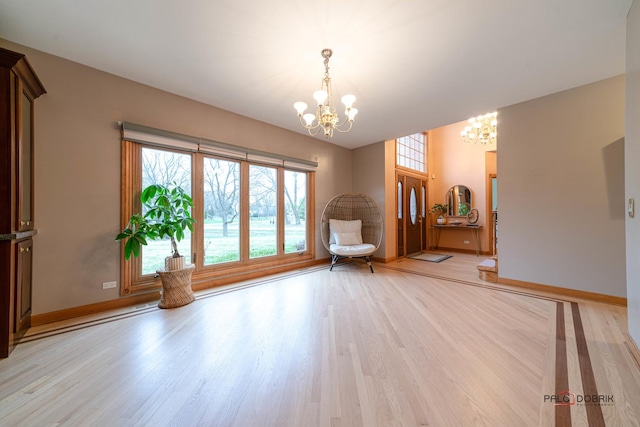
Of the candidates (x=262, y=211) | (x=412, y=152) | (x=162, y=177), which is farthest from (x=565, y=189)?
(x=162, y=177)

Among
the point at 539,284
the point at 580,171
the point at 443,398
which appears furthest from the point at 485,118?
the point at 443,398

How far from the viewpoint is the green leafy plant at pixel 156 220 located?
8.02 ft

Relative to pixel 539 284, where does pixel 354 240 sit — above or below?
above

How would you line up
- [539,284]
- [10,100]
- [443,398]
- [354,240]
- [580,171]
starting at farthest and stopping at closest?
1. [354,240]
2. [539,284]
3. [580,171]
4. [10,100]
5. [443,398]

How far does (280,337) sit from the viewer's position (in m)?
1.99

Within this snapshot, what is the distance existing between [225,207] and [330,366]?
2.72 m

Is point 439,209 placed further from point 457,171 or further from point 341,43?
point 341,43

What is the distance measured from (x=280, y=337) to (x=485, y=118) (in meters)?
5.65

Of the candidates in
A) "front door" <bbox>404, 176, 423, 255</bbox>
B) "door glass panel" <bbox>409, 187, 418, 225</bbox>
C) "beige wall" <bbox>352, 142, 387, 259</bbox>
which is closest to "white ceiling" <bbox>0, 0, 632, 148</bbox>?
"beige wall" <bbox>352, 142, 387, 259</bbox>

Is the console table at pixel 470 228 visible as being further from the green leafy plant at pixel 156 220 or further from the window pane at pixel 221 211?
the green leafy plant at pixel 156 220

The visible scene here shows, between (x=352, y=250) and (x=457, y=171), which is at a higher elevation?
(x=457, y=171)

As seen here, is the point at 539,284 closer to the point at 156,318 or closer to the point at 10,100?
the point at 156,318

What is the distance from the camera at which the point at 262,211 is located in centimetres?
400

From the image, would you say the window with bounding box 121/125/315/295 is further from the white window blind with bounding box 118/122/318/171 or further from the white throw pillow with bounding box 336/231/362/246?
the white throw pillow with bounding box 336/231/362/246
